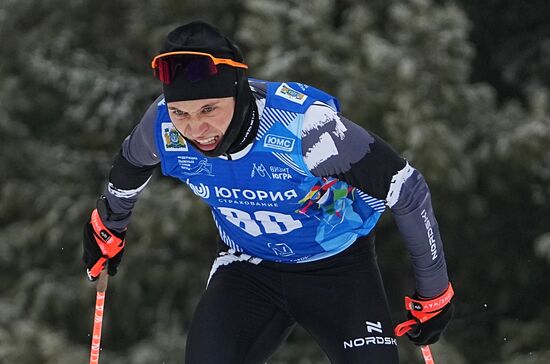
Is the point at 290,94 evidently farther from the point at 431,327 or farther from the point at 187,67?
the point at 431,327

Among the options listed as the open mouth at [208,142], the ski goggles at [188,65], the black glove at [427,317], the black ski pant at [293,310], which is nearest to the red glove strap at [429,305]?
the black glove at [427,317]

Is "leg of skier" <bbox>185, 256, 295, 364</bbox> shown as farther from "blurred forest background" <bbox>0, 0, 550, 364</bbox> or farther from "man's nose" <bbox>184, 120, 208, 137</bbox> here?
"blurred forest background" <bbox>0, 0, 550, 364</bbox>

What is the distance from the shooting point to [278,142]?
287cm

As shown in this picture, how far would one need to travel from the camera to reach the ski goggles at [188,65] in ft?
9.11

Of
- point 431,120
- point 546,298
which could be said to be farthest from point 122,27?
point 546,298

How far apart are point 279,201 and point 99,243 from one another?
2.82 ft

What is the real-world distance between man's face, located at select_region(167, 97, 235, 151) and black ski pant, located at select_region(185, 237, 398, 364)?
54 cm

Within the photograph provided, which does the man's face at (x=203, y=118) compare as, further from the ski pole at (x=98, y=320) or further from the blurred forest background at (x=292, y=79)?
the blurred forest background at (x=292, y=79)

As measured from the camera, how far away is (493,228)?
7031 mm

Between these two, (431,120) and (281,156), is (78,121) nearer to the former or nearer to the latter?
(431,120)

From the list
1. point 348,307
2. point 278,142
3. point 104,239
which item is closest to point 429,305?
point 348,307

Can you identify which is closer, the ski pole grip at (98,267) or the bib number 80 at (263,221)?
the bib number 80 at (263,221)

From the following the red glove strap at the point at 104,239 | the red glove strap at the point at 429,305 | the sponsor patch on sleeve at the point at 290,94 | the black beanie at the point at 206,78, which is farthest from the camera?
the red glove strap at the point at 104,239

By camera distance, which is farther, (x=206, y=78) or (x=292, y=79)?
Answer: (x=292, y=79)
